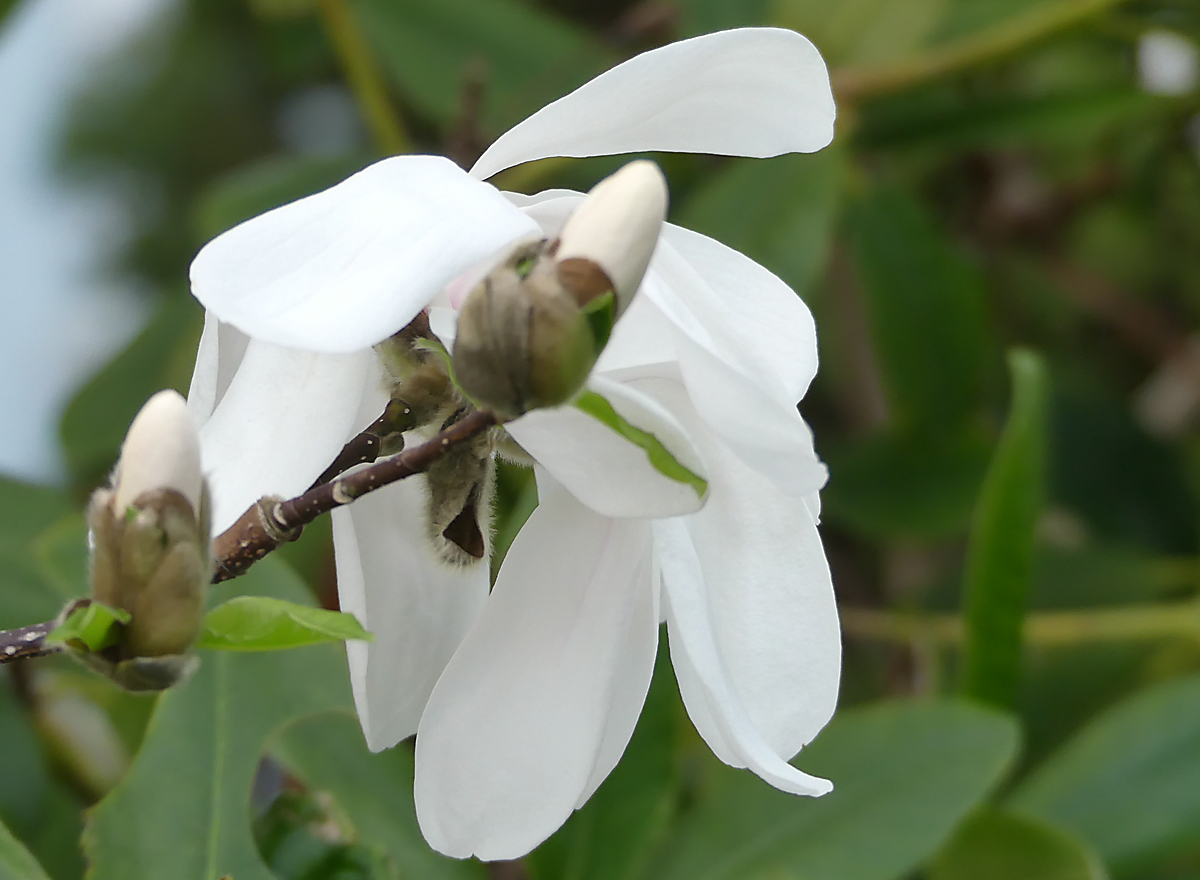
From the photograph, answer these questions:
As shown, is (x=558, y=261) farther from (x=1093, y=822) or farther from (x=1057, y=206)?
(x=1057, y=206)

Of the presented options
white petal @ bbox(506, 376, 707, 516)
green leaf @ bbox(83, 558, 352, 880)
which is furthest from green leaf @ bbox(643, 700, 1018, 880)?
white petal @ bbox(506, 376, 707, 516)

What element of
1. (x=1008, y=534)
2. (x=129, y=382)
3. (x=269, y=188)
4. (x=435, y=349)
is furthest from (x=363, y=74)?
(x=435, y=349)

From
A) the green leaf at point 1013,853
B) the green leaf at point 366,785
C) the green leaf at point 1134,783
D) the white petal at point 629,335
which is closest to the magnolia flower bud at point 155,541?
the white petal at point 629,335

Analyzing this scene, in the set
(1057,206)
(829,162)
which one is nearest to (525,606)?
(829,162)

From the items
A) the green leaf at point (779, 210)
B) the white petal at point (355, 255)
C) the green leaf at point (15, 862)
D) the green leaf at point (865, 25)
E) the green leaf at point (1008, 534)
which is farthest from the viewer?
the green leaf at point (865, 25)

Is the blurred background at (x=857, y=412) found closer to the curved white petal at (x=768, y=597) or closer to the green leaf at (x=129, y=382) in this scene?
the green leaf at (x=129, y=382)

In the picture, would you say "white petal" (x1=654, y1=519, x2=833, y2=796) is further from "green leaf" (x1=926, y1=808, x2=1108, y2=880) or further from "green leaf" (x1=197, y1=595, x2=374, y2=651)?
"green leaf" (x1=926, y1=808, x2=1108, y2=880)
